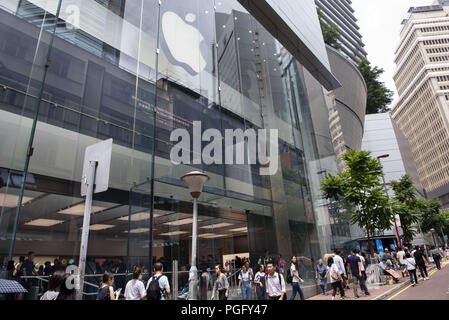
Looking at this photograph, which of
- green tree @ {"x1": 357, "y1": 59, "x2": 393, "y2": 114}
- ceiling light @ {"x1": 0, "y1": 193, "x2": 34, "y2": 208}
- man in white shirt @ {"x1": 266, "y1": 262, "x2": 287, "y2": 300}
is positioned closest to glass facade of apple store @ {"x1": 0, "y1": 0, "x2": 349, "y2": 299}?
ceiling light @ {"x1": 0, "y1": 193, "x2": 34, "y2": 208}

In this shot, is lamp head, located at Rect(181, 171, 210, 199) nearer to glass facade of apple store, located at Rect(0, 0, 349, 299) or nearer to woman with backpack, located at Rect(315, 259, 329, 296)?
glass facade of apple store, located at Rect(0, 0, 349, 299)

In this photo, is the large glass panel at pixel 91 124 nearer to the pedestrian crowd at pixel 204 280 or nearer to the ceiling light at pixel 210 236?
the pedestrian crowd at pixel 204 280

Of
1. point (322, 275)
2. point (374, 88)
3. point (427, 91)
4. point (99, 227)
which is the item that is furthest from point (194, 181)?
point (427, 91)

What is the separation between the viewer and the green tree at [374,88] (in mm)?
54594

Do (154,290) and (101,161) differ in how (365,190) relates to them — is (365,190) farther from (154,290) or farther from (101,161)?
(101,161)

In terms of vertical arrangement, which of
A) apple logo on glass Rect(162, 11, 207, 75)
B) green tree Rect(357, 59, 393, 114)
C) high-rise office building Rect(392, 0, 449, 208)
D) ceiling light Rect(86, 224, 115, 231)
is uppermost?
high-rise office building Rect(392, 0, 449, 208)

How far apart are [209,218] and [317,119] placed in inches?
503

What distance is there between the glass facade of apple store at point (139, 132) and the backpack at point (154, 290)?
2.26 metres

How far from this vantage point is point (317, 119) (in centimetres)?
2008

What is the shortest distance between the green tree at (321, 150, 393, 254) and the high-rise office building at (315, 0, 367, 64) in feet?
274

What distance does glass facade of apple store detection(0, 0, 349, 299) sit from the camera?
743 centimetres

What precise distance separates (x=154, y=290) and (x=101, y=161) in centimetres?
292
